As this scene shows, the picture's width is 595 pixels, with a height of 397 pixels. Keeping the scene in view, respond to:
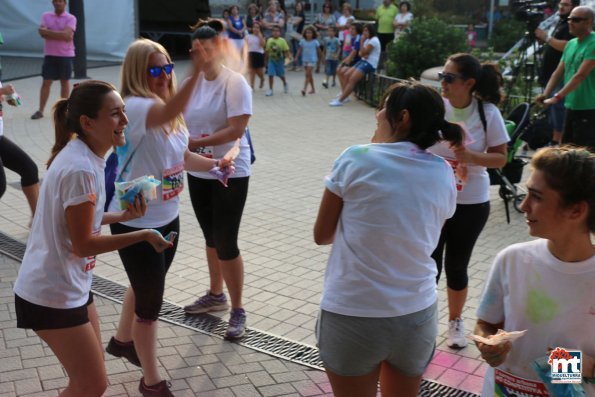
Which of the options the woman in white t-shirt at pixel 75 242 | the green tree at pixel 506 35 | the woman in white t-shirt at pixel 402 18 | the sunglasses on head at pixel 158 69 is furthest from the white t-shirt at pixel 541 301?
the green tree at pixel 506 35

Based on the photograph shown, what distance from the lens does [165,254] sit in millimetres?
3689

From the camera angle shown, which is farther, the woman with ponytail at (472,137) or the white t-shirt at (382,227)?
the woman with ponytail at (472,137)

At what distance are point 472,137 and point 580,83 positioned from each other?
Answer: 149 inches

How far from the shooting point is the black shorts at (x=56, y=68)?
1164 cm

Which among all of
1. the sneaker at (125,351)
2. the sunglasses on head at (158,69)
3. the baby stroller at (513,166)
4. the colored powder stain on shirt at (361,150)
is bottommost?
the sneaker at (125,351)

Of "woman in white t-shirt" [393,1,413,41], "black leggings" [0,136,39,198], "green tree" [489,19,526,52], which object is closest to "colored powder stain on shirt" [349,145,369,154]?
"black leggings" [0,136,39,198]

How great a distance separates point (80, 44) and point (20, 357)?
Answer: 12405 millimetres

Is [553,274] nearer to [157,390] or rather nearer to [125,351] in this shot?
[157,390]

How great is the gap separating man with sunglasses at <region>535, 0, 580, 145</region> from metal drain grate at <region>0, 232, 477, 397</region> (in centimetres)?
520

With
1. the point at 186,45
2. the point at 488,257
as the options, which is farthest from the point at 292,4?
the point at 488,257

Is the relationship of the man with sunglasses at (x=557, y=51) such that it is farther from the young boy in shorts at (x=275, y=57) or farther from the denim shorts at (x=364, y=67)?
the young boy in shorts at (x=275, y=57)

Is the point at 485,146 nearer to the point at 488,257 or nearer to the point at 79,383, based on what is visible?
the point at 488,257

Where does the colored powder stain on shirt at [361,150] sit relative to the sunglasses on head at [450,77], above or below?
below

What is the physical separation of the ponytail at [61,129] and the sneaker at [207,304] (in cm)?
198
